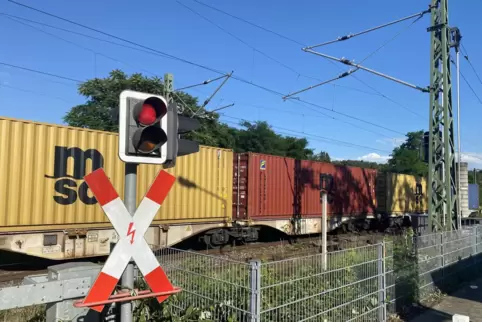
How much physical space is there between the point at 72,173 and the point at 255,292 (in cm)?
716

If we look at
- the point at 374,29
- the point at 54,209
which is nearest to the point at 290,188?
the point at 374,29

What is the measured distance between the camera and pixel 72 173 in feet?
31.8

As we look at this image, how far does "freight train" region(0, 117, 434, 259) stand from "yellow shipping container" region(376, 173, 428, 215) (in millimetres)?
2255

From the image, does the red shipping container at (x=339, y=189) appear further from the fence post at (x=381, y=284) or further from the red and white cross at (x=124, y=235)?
the red and white cross at (x=124, y=235)

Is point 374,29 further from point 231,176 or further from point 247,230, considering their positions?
point 247,230

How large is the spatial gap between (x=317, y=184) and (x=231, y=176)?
16.9 ft

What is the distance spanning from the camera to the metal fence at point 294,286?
4.23 meters

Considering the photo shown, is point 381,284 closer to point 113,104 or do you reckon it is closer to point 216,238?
point 216,238

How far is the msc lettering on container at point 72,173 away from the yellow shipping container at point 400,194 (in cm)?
1690

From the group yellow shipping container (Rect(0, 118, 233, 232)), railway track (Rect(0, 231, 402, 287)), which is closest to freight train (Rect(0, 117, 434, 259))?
yellow shipping container (Rect(0, 118, 233, 232))

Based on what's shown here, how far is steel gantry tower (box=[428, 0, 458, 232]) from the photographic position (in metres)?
10.8

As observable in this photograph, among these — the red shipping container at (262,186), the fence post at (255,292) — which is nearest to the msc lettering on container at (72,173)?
the red shipping container at (262,186)

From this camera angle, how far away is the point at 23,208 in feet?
29.0

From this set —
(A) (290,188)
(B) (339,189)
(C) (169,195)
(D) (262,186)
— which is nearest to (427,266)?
(C) (169,195)
